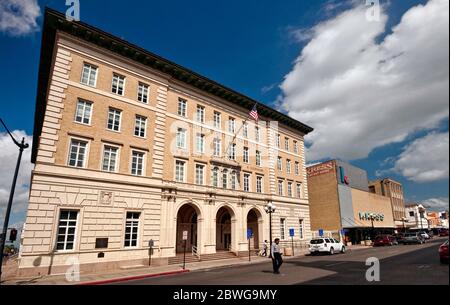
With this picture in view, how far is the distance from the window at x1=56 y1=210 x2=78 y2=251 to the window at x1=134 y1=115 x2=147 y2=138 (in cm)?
794

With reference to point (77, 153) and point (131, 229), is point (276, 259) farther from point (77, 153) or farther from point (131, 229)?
point (77, 153)

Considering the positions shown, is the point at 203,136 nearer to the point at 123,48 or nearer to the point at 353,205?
the point at 123,48

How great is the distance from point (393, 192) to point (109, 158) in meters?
73.9

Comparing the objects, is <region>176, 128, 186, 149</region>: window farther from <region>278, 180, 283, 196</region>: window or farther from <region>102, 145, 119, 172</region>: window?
<region>278, 180, 283, 196</region>: window

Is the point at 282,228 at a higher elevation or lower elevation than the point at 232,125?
lower

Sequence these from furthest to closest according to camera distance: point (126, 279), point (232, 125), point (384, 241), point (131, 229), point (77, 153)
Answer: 1. point (384, 241)
2. point (232, 125)
3. point (131, 229)
4. point (77, 153)
5. point (126, 279)

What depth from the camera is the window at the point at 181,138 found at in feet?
88.6

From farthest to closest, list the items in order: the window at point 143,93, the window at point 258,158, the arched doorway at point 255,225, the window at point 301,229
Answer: the window at point 301,229 → the window at point 258,158 → the arched doorway at point 255,225 → the window at point 143,93

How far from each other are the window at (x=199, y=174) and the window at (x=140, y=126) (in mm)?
6256

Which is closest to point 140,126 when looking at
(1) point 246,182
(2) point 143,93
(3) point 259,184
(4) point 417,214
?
(2) point 143,93

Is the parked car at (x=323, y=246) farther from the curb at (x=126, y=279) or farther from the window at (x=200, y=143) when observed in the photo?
the curb at (x=126, y=279)

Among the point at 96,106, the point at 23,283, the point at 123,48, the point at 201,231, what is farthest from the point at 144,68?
the point at 23,283

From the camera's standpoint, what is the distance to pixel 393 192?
2899 inches

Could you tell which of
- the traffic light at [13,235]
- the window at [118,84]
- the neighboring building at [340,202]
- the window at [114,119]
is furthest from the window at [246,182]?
the neighboring building at [340,202]
